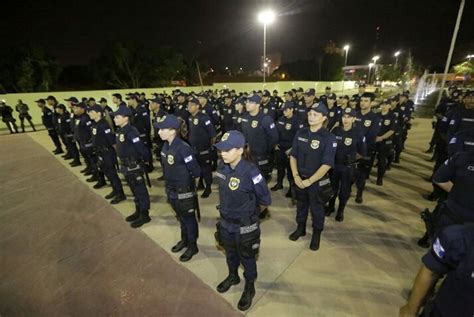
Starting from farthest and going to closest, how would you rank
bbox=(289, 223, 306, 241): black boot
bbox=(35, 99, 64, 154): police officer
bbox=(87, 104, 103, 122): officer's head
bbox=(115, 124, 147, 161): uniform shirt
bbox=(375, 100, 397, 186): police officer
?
bbox=(35, 99, 64, 154): police officer, bbox=(375, 100, 397, 186): police officer, bbox=(87, 104, 103, 122): officer's head, bbox=(115, 124, 147, 161): uniform shirt, bbox=(289, 223, 306, 241): black boot

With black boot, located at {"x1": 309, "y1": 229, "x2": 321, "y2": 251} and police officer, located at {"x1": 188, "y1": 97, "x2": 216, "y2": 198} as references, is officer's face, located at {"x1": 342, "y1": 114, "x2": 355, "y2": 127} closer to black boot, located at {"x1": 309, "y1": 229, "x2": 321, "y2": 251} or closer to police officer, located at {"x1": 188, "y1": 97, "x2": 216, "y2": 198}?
black boot, located at {"x1": 309, "y1": 229, "x2": 321, "y2": 251}

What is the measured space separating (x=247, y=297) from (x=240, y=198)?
138cm

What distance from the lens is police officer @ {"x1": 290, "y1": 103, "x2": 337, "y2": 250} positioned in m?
3.70

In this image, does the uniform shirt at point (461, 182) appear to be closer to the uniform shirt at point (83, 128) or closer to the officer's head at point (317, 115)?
the officer's head at point (317, 115)

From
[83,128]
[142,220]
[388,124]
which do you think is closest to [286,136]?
[388,124]

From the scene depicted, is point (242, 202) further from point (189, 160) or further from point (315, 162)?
point (315, 162)

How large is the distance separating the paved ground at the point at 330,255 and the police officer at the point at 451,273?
1.69 meters

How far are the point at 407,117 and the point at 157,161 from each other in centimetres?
903

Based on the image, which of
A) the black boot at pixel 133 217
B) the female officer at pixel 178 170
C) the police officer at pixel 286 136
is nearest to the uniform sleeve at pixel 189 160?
the female officer at pixel 178 170

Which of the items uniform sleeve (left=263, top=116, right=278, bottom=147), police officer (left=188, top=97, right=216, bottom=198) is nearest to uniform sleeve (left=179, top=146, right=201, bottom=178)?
uniform sleeve (left=263, top=116, right=278, bottom=147)

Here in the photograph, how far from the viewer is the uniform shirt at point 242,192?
285 centimetres

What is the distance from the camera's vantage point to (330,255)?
160 inches

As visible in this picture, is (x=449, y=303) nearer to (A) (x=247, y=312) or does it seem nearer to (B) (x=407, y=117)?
(A) (x=247, y=312)

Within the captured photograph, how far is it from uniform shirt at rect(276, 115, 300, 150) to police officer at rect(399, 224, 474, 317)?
4515 mm
